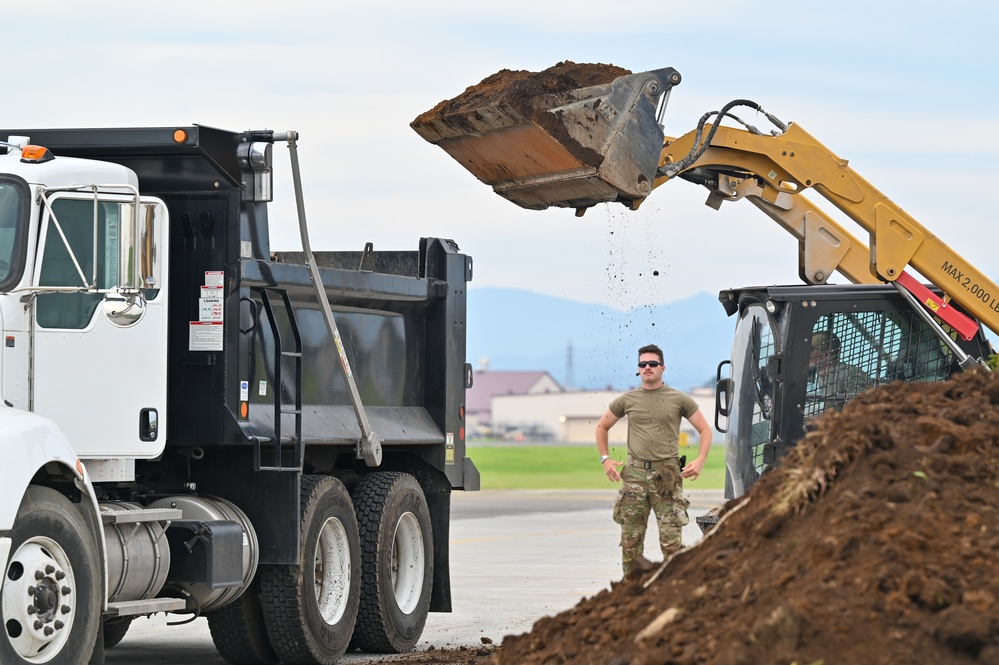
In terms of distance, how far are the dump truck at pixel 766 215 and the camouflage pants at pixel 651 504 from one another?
0.48 m

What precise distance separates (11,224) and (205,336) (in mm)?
1517

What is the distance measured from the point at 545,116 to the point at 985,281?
3.51 m

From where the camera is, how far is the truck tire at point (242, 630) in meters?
10.2

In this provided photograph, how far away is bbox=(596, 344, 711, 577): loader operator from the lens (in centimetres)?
1122

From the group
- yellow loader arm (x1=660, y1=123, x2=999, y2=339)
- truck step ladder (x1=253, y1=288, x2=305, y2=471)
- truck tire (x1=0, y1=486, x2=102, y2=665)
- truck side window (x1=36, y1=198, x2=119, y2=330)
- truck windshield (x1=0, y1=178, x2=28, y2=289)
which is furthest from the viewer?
yellow loader arm (x1=660, y1=123, x2=999, y2=339)

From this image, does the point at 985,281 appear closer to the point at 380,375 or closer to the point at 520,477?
the point at 380,375

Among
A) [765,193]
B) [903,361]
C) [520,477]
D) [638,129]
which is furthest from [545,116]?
[520,477]

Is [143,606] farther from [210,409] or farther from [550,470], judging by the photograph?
[550,470]

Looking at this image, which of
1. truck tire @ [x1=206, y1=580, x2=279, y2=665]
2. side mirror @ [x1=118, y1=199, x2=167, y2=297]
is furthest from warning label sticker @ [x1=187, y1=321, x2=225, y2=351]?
truck tire @ [x1=206, y1=580, x2=279, y2=665]

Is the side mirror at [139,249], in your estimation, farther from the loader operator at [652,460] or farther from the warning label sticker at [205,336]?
the loader operator at [652,460]

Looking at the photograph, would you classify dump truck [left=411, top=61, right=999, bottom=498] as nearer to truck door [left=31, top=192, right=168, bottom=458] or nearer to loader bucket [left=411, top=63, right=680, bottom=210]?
loader bucket [left=411, top=63, right=680, bottom=210]

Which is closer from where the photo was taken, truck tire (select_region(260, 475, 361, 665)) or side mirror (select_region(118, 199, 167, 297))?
side mirror (select_region(118, 199, 167, 297))

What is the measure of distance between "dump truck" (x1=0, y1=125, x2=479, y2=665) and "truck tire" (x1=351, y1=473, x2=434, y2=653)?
0.06 feet

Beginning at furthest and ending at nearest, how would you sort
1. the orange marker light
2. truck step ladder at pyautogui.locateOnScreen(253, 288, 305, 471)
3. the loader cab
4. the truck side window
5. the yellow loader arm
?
the yellow loader arm, the loader cab, truck step ladder at pyautogui.locateOnScreen(253, 288, 305, 471), the orange marker light, the truck side window
